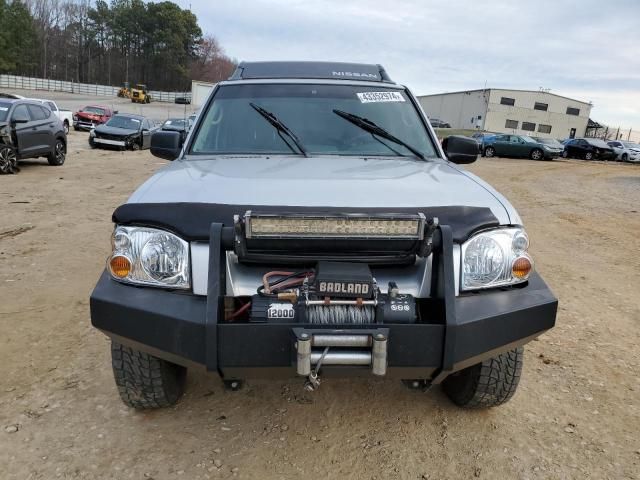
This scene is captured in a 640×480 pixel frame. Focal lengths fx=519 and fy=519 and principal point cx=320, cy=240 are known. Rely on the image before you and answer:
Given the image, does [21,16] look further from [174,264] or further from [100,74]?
[174,264]

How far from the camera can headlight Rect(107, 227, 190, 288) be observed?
219 cm

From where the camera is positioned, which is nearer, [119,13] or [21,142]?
[21,142]

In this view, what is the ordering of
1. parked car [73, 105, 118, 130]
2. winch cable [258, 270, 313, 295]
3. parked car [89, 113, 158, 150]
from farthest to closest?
1. parked car [73, 105, 118, 130]
2. parked car [89, 113, 158, 150]
3. winch cable [258, 270, 313, 295]

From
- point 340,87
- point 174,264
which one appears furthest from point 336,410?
point 340,87

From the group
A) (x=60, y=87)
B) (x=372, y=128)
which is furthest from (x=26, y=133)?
(x=60, y=87)

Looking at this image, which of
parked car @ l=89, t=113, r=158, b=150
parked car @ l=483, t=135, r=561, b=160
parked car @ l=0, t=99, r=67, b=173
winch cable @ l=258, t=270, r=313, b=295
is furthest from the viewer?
parked car @ l=483, t=135, r=561, b=160

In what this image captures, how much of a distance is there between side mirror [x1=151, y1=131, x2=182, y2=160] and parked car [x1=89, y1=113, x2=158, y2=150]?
18.0m

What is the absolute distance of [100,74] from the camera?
86.7 m

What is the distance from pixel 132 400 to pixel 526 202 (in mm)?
11037

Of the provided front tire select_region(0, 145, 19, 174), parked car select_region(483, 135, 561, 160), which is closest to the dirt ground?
front tire select_region(0, 145, 19, 174)

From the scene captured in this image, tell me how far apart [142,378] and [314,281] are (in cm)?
115

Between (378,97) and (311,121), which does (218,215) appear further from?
(378,97)

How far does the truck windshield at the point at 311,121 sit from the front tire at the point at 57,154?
12.1 metres

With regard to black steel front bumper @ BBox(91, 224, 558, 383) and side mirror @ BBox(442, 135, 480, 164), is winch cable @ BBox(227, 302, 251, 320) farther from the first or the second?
side mirror @ BBox(442, 135, 480, 164)
